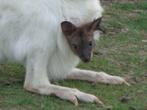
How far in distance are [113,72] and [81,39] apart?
41.9 inches

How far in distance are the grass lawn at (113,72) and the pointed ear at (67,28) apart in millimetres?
585

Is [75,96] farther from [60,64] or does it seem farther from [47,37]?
[47,37]

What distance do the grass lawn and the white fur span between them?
0.36 metres

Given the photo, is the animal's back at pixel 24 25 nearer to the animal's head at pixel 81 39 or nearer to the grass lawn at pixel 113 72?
the animal's head at pixel 81 39

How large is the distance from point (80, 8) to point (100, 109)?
3.04ft

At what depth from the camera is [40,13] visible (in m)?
5.19

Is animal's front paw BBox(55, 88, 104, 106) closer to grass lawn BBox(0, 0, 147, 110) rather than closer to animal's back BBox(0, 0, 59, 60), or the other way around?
grass lawn BBox(0, 0, 147, 110)

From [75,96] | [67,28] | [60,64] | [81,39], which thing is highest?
[67,28]

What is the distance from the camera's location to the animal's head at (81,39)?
204 inches

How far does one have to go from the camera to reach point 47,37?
5.18 meters

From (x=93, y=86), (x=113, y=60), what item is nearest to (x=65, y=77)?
(x=93, y=86)

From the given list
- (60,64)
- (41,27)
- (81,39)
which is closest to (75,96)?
(60,64)

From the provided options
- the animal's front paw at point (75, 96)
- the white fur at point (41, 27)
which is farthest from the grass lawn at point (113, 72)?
the white fur at point (41, 27)

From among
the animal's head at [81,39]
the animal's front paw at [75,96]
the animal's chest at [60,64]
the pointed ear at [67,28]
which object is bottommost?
the animal's front paw at [75,96]
